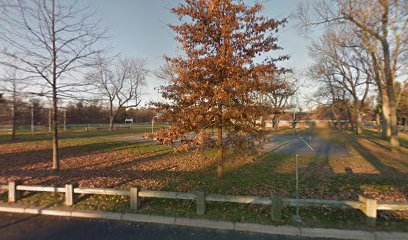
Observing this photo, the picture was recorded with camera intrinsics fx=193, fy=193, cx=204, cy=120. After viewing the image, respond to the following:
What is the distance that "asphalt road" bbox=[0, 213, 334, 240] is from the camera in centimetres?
374

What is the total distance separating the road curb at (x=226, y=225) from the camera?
3670mm

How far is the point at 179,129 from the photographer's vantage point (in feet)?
18.4

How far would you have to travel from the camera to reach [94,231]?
395cm

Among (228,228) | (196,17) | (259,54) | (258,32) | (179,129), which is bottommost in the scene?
(228,228)

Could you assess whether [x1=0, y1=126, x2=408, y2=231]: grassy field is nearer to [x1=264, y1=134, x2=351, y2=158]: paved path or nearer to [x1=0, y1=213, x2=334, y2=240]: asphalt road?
[x1=0, y1=213, x2=334, y2=240]: asphalt road

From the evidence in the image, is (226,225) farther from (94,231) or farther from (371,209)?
(371,209)

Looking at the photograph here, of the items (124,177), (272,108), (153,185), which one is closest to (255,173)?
(272,108)

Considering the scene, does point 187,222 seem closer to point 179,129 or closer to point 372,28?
point 179,129

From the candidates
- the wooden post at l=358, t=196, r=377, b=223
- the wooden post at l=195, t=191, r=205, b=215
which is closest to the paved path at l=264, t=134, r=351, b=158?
the wooden post at l=358, t=196, r=377, b=223

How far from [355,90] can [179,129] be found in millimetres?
31692

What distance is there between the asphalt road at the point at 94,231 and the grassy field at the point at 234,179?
1.47 ft

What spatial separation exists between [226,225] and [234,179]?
298 centimetres

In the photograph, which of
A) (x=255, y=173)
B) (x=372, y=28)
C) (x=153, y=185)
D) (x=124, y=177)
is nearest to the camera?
(x=153, y=185)

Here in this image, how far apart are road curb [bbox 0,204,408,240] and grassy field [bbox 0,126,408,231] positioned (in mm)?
185
